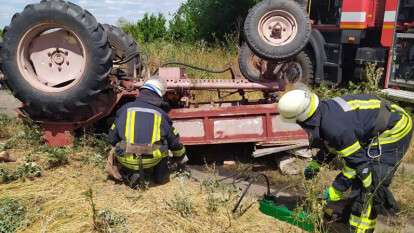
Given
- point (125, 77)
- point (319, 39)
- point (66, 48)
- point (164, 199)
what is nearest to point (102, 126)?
point (125, 77)

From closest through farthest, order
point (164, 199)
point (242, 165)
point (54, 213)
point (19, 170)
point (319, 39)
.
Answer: point (54, 213)
point (164, 199)
point (19, 170)
point (242, 165)
point (319, 39)

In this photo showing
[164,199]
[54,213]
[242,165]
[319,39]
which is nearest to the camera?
[54,213]

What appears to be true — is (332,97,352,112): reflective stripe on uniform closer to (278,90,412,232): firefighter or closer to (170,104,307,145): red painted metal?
A: (278,90,412,232): firefighter

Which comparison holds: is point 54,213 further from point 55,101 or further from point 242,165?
point 242,165

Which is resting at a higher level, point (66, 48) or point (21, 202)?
point (66, 48)

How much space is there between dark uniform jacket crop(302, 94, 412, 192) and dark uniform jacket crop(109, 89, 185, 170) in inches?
67.5

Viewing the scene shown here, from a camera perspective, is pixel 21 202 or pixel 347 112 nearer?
pixel 347 112

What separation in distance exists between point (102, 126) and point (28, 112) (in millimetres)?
946

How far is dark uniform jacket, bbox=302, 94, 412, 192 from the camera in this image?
3395 mm

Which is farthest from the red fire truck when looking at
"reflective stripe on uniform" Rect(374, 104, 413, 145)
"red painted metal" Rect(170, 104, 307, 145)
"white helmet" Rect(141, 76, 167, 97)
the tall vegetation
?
the tall vegetation

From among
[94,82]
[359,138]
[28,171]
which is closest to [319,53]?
[94,82]

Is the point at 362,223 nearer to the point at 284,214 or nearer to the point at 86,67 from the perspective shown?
the point at 284,214

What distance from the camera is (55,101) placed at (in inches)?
208

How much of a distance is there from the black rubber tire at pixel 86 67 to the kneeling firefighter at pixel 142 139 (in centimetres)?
67
